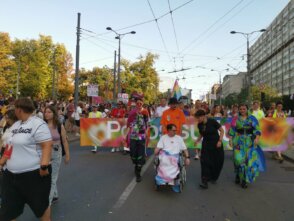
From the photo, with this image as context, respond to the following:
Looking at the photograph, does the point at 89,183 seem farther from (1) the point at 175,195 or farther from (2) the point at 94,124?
(2) the point at 94,124

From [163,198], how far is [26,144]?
3261 millimetres

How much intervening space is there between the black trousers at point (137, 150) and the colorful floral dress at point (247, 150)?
1.99 m

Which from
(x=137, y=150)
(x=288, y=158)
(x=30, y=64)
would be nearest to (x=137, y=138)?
(x=137, y=150)

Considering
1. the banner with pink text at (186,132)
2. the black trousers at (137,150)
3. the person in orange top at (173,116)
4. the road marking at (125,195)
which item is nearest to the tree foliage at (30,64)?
the banner with pink text at (186,132)

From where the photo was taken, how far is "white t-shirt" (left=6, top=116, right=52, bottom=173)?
12.1 feet

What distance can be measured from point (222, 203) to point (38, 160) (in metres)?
3.46

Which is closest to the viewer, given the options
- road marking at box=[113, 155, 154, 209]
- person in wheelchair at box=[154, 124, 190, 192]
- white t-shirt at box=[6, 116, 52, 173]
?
white t-shirt at box=[6, 116, 52, 173]

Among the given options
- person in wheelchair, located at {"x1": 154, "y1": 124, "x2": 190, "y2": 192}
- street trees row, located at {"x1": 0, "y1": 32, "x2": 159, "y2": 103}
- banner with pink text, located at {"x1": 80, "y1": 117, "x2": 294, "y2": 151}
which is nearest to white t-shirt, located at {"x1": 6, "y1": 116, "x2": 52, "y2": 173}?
person in wheelchair, located at {"x1": 154, "y1": 124, "x2": 190, "y2": 192}

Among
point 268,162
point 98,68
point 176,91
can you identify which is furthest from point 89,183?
point 98,68

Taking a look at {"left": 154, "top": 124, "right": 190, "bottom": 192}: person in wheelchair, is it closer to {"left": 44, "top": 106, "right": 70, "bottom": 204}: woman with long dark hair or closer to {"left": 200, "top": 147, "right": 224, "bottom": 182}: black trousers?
{"left": 200, "top": 147, "right": 224, "bottom": 182}: black trousers

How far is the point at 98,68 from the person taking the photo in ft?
258

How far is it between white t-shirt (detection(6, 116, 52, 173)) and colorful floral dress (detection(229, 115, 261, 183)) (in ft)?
15.3

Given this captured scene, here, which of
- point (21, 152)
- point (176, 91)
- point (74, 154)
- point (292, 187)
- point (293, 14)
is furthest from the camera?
point (293, 14)

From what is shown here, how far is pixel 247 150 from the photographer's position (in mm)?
7270
